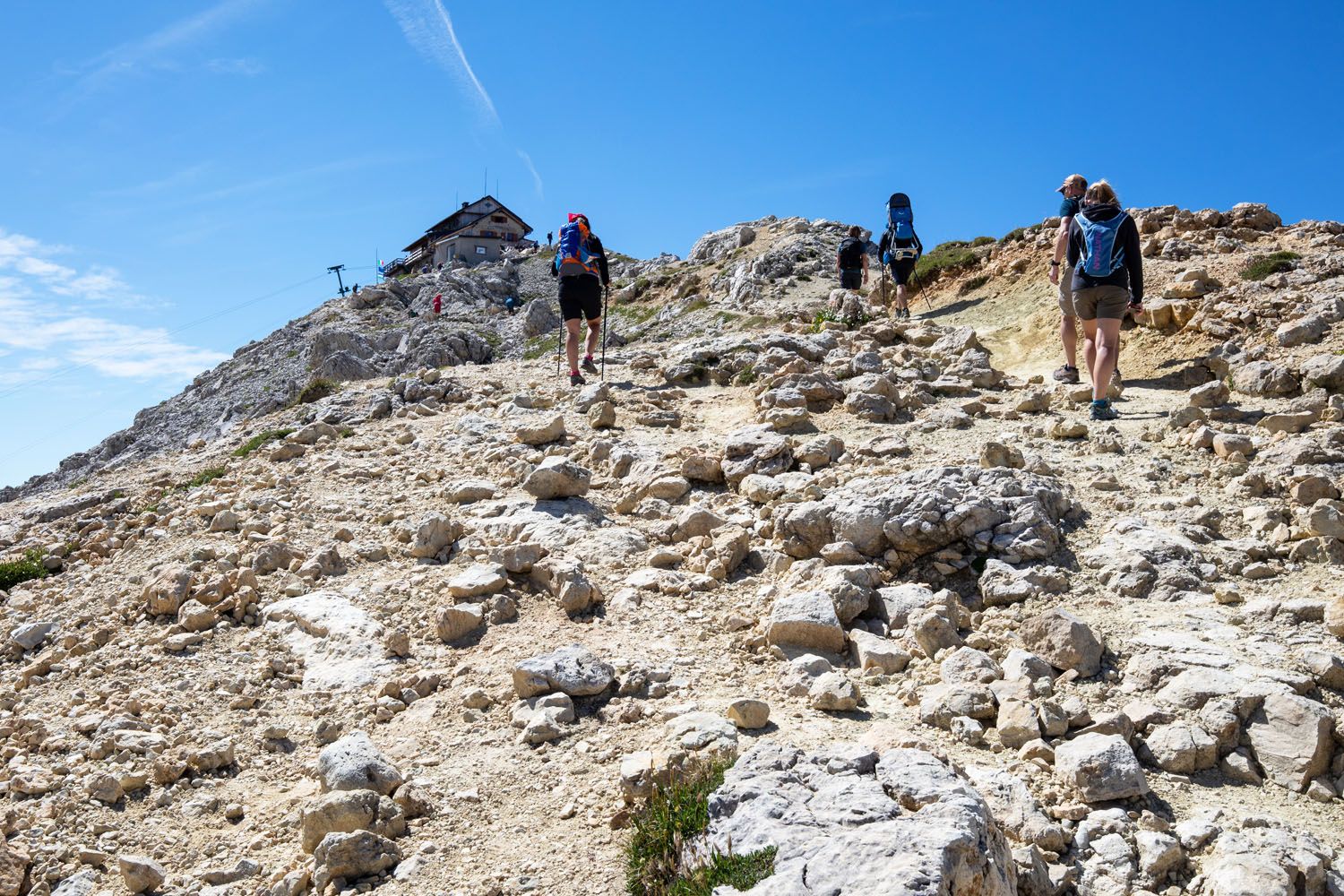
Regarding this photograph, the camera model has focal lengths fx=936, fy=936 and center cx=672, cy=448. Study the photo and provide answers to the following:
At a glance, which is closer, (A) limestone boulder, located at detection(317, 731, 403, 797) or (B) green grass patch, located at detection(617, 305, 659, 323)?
(A) limestone boulder, located at detection(317, 731, 403, 797)

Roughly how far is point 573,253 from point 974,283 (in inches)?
380

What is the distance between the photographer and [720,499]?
887cm

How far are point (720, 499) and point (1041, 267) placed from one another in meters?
11.8

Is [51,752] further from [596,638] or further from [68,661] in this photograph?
[596,638]

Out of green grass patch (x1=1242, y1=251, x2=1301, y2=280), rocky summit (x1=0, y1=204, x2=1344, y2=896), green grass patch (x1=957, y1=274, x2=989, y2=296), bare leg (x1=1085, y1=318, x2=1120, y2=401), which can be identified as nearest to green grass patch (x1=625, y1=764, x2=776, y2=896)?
rocky summit (x1=0, y1=204, x2=1344, y2=896)

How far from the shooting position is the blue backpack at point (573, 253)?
13.4m

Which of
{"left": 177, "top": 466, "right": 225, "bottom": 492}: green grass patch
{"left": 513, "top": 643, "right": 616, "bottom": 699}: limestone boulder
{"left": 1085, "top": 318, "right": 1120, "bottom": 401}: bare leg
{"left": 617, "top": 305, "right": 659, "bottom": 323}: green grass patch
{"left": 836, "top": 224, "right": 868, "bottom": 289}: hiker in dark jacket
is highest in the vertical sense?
{"left": 617, "top": 305, "right": 659, "bottom": 323}: green grass patch

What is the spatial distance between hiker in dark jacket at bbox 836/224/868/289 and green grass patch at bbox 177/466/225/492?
44.0ft

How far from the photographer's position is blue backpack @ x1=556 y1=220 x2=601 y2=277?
13.4 metres

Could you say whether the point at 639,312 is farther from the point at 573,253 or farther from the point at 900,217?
the point at 573,253

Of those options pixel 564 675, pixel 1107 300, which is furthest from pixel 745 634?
pixel 1107 300

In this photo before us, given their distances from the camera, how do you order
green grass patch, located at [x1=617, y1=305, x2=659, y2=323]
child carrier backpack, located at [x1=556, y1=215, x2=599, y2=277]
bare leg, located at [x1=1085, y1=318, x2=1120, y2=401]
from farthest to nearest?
green grass patch, located at [x1=617, y1=305, x2=659, y2=323]
child carrier backpack, located at [x1=556, y1=215, x2=599, y2=277]
bare leg, located at [x1=1085, y1=318, x2=1120, y2=401]

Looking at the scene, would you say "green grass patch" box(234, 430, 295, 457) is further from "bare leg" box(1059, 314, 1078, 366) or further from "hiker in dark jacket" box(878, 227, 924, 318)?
"hiker in dark jacket" box(878, 227, 924, 318)

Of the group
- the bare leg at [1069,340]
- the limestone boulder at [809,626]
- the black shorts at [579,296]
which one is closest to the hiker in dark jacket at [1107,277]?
the bare leg at [1069,340]
